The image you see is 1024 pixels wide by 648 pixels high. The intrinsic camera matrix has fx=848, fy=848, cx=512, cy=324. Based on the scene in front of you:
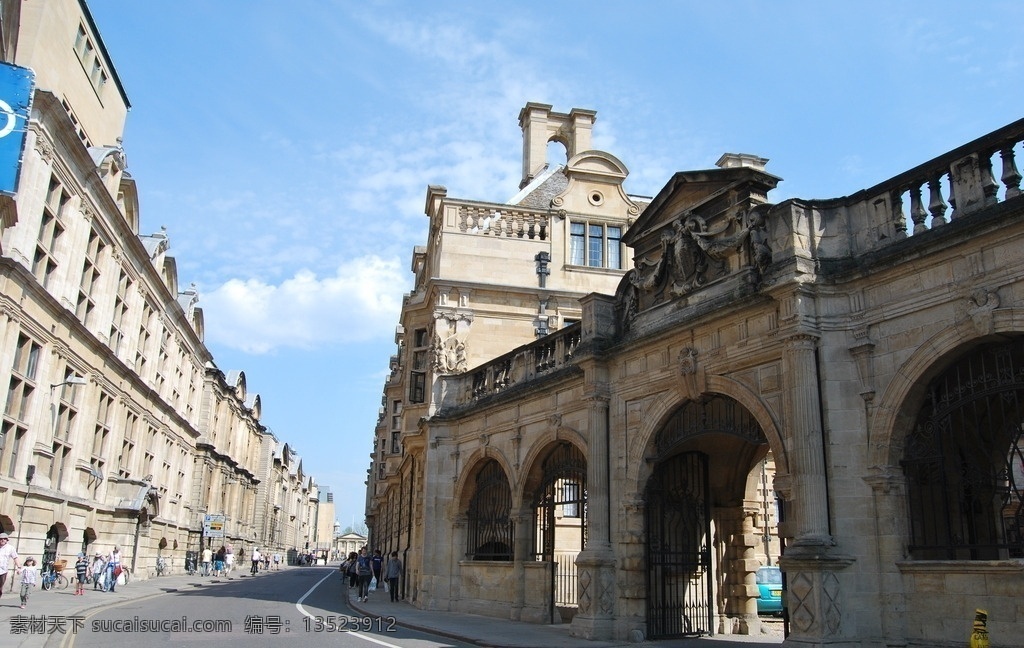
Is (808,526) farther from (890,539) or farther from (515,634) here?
(515,634)

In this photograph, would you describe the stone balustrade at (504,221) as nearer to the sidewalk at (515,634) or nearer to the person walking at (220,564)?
the sidewalk at (515,634)

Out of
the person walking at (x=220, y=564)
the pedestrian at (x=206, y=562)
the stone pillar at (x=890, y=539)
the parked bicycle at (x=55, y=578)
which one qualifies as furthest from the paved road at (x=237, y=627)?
the person walking at (x=220, y=564)

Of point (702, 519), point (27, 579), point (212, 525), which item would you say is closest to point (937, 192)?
point (702, 519)

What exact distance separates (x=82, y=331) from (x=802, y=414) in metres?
25.3

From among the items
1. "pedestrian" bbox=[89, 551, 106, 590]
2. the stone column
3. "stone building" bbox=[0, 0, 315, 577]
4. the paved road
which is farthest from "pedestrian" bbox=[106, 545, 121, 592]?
the stone column

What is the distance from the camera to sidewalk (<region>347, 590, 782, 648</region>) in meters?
13.9

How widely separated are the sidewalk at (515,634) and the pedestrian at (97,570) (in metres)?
13.2

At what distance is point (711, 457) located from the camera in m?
16.6

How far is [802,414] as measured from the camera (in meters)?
11.2

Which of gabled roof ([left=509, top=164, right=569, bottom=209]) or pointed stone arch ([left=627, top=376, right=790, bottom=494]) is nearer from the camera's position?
pointed stone arch ([left=627, top=376, right=790, bottom=494])

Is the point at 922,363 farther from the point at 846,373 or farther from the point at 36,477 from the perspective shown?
the point at 36,477

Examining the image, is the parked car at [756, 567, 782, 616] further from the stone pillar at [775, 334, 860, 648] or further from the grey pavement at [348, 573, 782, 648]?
the stone pillar at [775, 334, 860, 648]

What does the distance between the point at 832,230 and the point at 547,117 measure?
83.2 ft

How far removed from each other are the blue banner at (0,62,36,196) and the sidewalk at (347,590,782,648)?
11.8 metres
